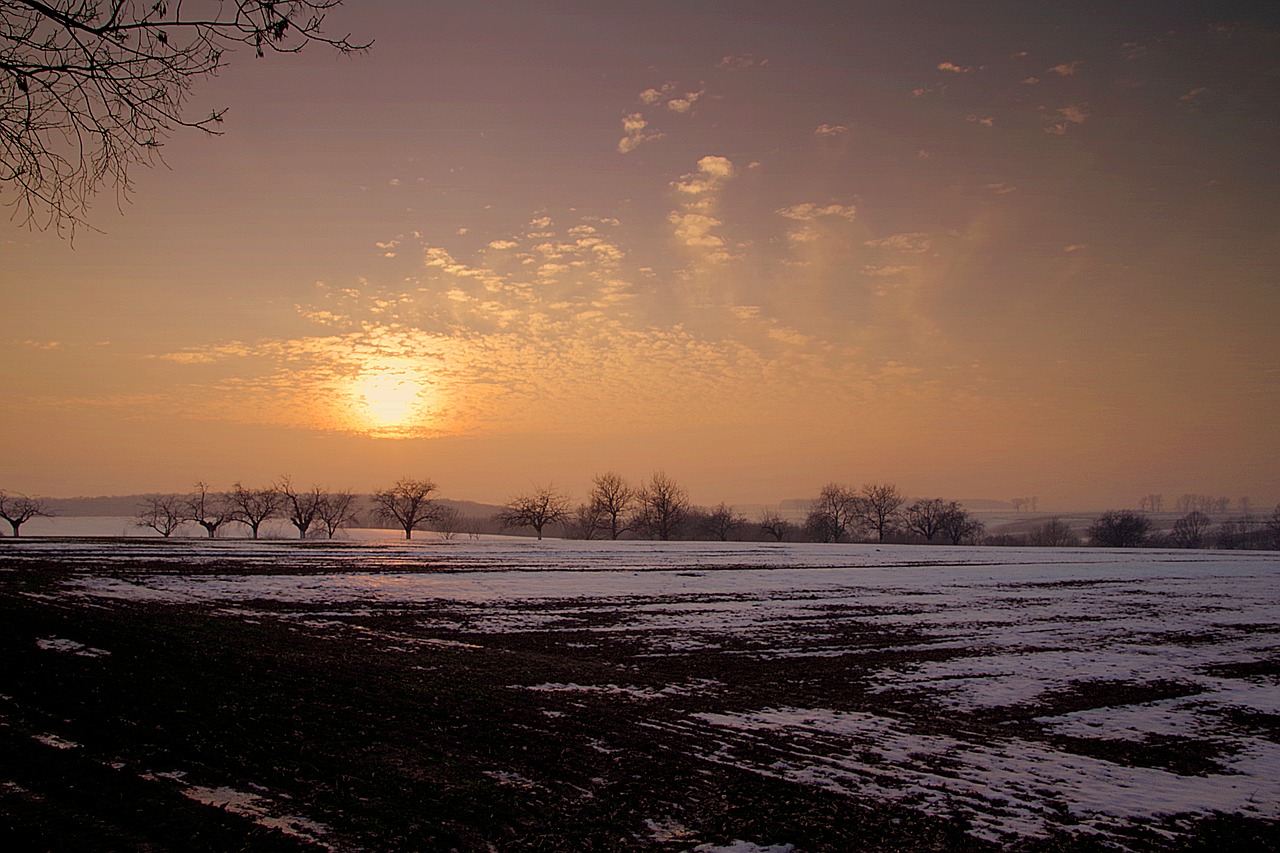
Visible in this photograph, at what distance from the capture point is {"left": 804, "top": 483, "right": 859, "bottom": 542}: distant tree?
123812 millimetres

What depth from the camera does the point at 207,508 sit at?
349ft

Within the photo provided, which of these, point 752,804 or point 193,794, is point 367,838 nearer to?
point 193,794

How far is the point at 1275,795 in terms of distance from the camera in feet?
26.2

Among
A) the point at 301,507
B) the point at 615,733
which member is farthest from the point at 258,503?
the point at 615,733

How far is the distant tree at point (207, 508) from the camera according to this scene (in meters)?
98.0

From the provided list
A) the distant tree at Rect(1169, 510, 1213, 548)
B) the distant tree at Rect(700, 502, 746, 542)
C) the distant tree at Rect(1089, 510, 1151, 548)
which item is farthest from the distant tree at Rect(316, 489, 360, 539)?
the distant tree at Rect(1169, 510, 1213, 548)

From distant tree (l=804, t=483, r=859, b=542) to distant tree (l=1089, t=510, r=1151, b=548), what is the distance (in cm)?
4004

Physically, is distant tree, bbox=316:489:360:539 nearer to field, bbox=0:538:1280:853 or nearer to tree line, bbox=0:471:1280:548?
tree line, bbox=0:471:1280:548

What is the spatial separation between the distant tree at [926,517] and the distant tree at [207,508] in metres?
111

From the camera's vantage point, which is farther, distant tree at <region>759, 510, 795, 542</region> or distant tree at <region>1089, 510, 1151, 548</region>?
distant tree at <region>759, 510, 795, 542</region>

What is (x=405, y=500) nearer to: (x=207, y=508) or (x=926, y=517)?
(x=207, y=508)

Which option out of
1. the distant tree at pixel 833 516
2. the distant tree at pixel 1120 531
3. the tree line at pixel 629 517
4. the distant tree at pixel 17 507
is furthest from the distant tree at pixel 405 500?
the distant tree at pixel 1120 531

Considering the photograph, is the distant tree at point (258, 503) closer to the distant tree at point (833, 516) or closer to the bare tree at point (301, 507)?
the bare tree at point (301, 507)

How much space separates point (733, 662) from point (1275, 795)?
8939mm
